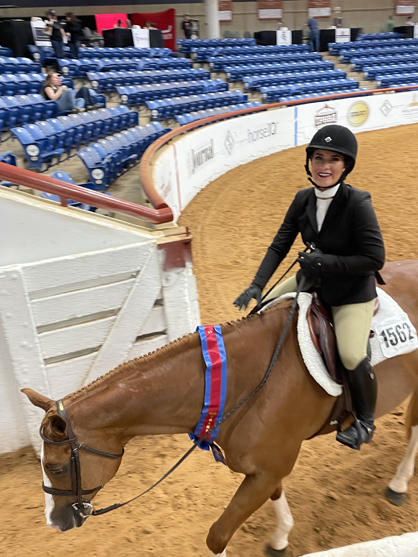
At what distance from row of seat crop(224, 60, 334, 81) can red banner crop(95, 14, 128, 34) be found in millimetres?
7015

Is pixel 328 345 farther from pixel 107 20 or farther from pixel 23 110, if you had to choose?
pixel 107 20

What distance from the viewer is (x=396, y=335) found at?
2920 millimetres

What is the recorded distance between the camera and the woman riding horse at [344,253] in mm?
2529

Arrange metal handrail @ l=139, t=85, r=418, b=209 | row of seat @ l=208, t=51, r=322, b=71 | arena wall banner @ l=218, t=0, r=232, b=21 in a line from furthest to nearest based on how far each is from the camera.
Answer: arena wall banner @ l=218, t=0, r=232, b=21 < row of seat @ l=208, t=51, r=322, b=71 < metal handrail @ l=139, t=85, r=418, b=209

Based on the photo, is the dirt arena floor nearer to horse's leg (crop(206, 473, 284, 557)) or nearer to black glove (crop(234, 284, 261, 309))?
horse's leg (crop(206, 473, 284, 557))

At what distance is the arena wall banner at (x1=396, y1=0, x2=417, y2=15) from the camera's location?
29789 millimetres

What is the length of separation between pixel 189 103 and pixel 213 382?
13.6 meters

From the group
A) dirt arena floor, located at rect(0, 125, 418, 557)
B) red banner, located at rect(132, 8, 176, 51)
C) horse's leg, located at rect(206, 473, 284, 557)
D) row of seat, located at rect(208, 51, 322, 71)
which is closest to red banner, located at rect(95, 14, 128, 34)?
red banner, located at rect(132, 8, 176, 51)

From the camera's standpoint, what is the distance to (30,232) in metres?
3.31

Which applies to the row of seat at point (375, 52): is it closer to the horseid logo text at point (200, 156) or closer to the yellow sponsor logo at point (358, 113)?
the yellow sponsor logo at point (358, 113)

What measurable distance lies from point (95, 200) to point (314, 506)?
2.81m

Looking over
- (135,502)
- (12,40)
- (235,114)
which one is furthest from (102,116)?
(135,502)

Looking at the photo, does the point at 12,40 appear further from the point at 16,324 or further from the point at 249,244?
the point at 16,324

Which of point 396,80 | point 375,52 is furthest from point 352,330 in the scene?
point 375,52
